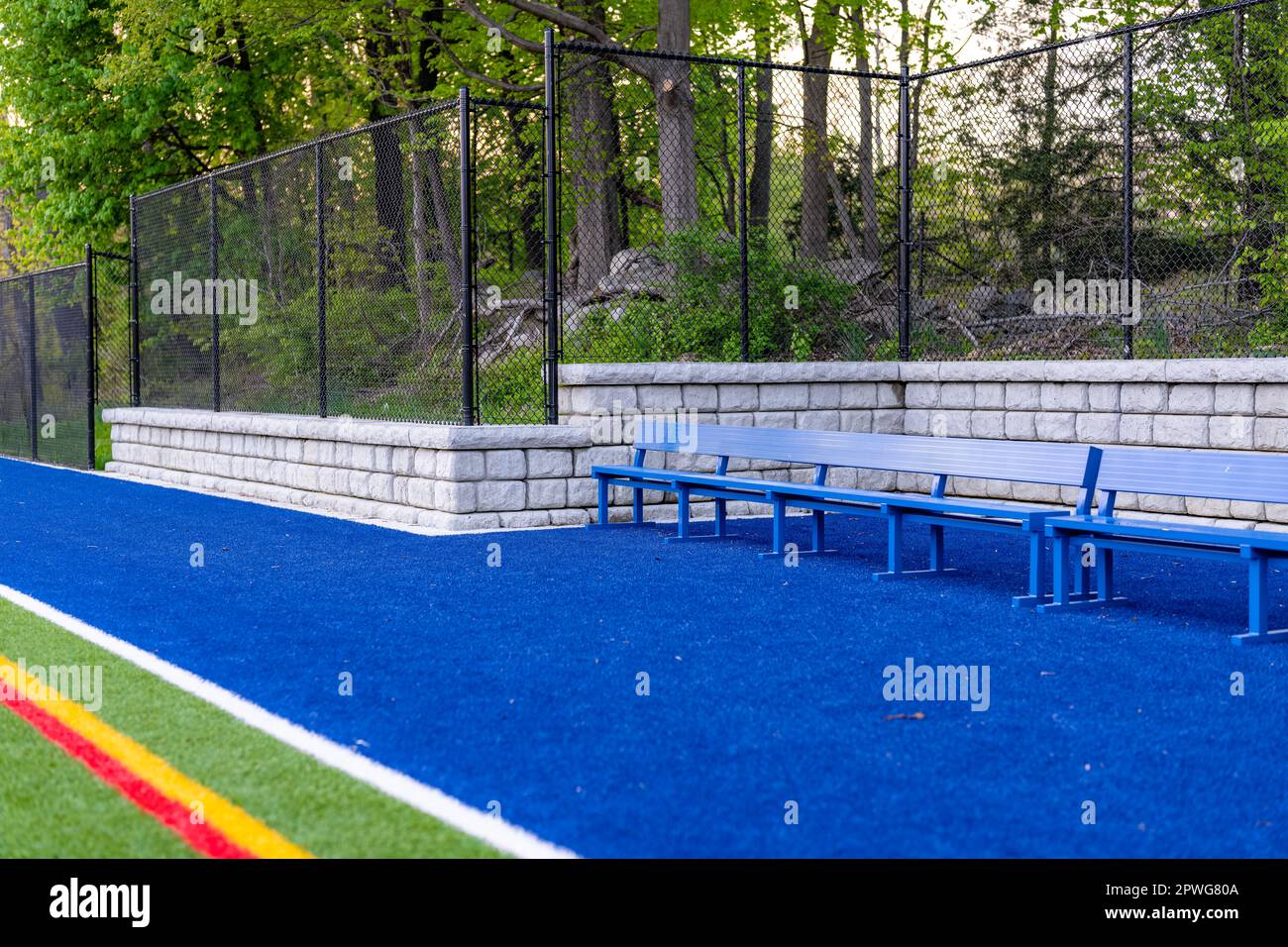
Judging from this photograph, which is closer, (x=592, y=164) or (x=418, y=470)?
(x=418, y=470)

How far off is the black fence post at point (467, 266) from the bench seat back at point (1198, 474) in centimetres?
531

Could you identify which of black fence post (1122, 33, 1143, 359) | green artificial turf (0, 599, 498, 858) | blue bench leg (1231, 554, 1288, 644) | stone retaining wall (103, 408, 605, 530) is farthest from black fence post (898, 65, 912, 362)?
green artificial turf (0, 599, 498, 858)

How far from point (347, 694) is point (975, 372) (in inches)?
336

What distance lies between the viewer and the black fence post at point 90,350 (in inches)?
798

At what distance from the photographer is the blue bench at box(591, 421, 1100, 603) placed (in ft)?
29.2

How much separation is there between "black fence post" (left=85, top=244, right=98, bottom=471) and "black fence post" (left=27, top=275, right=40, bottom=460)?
7.32 feet

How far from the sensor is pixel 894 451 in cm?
1053

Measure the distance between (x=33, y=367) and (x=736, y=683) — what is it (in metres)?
19.1

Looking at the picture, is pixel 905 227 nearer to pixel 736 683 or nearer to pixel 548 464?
pixel 548 464

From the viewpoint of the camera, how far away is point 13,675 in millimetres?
6773

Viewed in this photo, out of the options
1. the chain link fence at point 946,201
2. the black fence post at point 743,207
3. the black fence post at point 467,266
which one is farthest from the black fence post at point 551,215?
the black fence post at point 743,207

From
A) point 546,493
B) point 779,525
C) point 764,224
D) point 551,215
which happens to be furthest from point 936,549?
point 764,224

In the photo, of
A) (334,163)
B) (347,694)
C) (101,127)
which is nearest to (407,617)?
(347,694)
